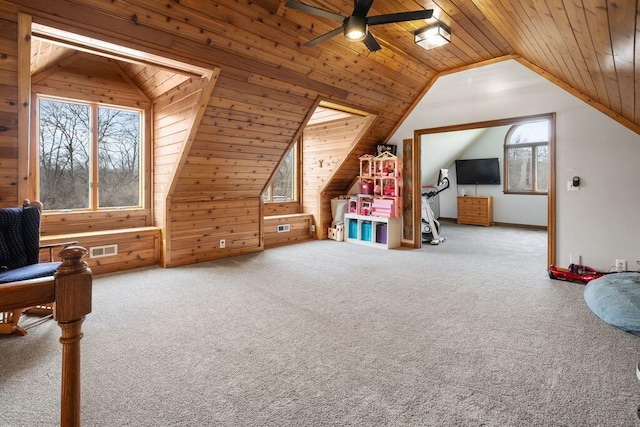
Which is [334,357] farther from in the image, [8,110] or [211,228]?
[211,228]

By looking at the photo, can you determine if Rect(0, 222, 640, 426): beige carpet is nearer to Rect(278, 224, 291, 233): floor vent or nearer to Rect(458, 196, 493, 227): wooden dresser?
Rect(278, 224, 291, 233): floor vent

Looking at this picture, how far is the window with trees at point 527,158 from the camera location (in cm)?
847

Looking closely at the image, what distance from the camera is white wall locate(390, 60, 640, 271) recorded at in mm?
3961

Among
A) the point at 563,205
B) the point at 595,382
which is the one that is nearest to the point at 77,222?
the point at 595,382

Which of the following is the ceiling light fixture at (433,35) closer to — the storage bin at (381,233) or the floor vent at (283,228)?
the storage bin at (381,233)

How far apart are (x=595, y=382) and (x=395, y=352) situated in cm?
113

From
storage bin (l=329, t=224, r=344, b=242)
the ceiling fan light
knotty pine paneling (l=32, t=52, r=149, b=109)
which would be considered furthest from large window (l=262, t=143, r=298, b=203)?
the ceiling fan light

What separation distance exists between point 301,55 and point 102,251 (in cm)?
337

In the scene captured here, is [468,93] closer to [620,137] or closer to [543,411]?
[620,137]

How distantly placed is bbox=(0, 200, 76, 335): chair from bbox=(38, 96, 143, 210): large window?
163cm

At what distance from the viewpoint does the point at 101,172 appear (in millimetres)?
4605

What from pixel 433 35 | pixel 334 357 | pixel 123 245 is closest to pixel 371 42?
pixel 433 35

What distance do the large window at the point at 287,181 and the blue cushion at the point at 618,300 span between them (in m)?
5.06

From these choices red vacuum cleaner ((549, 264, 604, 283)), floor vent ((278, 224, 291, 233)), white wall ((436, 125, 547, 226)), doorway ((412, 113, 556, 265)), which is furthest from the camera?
white wall ((436, 125, 547, 226))
